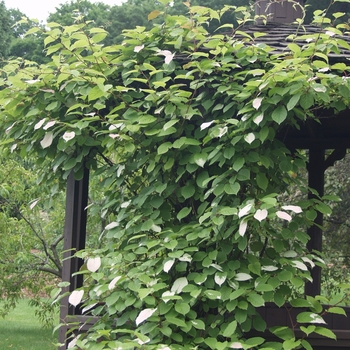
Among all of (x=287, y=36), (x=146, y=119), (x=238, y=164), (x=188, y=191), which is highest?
(x=287, y=36)

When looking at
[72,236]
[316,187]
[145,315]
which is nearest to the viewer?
[145,315]

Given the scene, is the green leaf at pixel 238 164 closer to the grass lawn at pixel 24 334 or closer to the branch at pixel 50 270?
the branch at pixel 50 270

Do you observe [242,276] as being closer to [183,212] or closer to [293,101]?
[183,212]

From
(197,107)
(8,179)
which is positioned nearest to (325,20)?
(197,107)

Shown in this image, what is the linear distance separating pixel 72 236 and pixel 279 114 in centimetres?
167

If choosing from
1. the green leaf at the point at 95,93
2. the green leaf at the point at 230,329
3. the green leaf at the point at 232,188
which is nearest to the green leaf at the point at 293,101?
the green leaf at the point at 232,188

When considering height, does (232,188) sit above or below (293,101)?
below

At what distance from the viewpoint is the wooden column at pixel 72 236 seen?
346 cm

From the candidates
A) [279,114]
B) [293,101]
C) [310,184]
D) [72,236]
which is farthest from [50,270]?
[293,101]

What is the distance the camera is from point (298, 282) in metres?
2.63

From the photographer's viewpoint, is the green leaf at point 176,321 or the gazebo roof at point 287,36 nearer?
the green leaf at point 176,321

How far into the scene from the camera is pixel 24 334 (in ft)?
33.2

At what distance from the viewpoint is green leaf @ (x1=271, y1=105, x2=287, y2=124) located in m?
2.57

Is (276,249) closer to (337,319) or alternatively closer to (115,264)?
(115,264)
